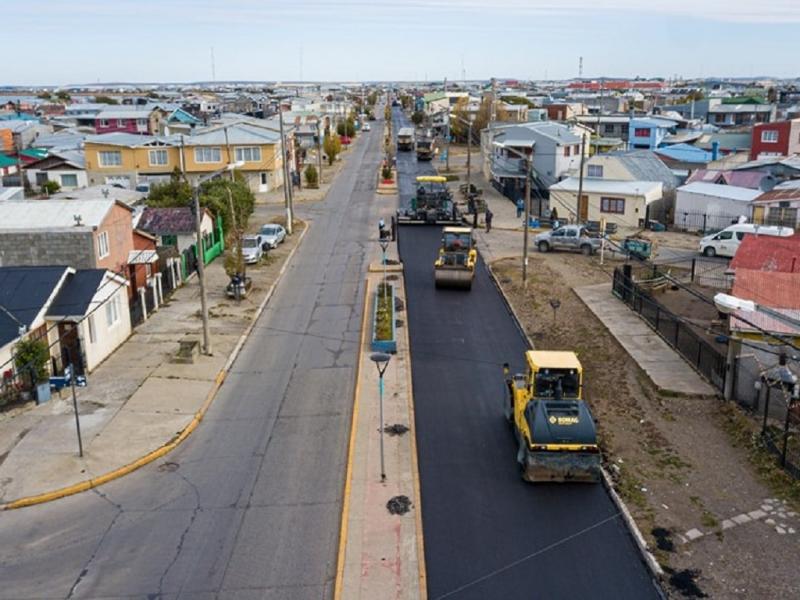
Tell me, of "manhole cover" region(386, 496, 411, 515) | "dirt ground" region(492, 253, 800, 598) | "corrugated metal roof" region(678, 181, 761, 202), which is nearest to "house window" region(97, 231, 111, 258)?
"dirt ground" region(492, 253, 800, 598)

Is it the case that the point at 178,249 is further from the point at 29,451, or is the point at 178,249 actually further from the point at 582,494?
the point at 582,494

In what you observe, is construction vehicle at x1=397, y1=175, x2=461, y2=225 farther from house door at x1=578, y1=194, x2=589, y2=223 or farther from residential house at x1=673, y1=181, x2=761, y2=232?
residential house at x1=673, y1=181, x2=761, y2=232

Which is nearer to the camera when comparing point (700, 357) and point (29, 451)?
point (29, 451)

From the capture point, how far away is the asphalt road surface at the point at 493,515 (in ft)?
43.1

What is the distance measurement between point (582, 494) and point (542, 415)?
1.77 meters

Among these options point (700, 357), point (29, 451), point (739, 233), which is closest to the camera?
point (29, 451)

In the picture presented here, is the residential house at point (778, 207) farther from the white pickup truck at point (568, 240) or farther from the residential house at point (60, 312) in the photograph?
the residential house at point (60, 312)

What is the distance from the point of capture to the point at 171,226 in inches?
1423

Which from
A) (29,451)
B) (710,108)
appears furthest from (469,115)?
(29,451)

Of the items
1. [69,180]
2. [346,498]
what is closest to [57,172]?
[69,180]

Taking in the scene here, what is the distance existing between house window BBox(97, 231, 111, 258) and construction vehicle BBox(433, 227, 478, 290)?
12665mm

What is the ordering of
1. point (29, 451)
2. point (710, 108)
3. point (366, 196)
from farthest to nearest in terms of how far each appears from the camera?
point (710, 108), point (366, 196), point (29, 451)

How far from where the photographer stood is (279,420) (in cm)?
2028

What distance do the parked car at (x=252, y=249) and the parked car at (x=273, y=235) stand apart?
964 millimetres
